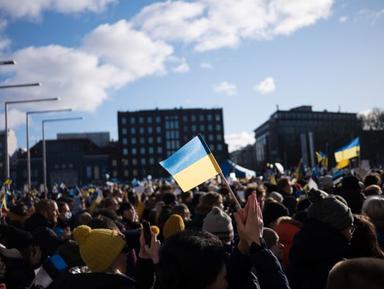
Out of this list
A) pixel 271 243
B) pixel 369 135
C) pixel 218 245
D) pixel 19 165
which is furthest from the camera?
pixel 19 165

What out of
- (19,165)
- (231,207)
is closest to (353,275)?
(231,207)

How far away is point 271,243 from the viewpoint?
414 centimetres

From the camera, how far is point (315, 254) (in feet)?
10.8

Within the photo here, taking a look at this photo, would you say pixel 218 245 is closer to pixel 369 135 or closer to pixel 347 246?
pixel 347 246

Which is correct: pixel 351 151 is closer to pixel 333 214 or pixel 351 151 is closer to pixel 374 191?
pixel 374 191

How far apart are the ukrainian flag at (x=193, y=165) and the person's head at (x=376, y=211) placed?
1505mm

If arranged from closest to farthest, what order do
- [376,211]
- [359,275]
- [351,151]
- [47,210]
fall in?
[359,275]
[376,211]
[47,210]
[351,151]

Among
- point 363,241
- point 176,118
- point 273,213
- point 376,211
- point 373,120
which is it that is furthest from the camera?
point 176,118

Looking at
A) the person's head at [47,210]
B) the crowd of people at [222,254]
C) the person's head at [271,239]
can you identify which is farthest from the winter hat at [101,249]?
the person's head at [47,210]

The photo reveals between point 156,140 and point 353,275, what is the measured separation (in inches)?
5213

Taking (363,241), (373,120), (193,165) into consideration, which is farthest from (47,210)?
(373,120)

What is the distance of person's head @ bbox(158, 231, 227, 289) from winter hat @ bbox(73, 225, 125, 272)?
0.94 meters

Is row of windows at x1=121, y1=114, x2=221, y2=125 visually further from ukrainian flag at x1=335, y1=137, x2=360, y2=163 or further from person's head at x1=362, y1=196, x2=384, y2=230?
person's head at x1=362, y1=196, x2=384, y2=230

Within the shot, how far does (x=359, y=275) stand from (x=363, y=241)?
1902 millimetres
